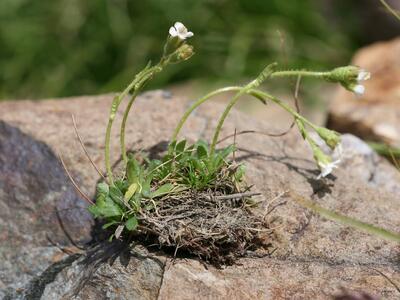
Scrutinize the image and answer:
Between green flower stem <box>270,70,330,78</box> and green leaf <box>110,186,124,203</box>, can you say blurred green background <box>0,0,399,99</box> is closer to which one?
green flower stem <box>270,70,330,78</box>

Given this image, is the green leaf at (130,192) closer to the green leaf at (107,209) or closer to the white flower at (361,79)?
the green leaf at (107,209)

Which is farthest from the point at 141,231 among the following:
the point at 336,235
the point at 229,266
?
the point at 336,235

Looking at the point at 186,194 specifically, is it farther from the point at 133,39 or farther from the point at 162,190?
the point at 133,39

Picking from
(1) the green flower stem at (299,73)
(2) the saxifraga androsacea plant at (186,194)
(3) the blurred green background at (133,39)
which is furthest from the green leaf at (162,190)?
(3) the blurred green background at (133,39)

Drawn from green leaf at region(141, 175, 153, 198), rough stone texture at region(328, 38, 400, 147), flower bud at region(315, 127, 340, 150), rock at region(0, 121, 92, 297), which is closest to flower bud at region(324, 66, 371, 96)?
flower bud at region(315, 127, 340, 150)

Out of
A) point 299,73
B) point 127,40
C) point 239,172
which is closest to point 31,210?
point 239,172

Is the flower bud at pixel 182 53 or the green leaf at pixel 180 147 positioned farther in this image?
the green leaf at pixel 180 147
